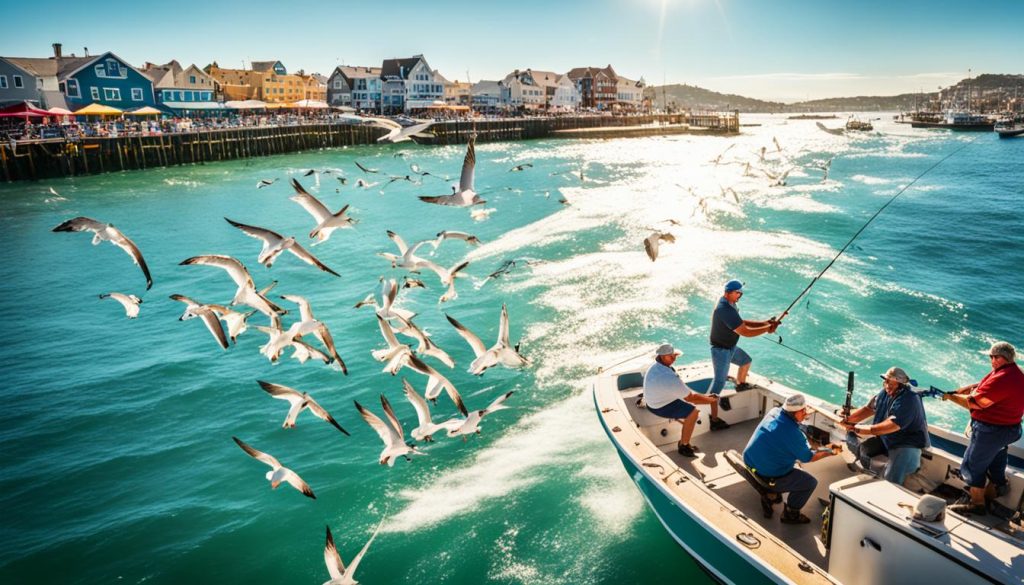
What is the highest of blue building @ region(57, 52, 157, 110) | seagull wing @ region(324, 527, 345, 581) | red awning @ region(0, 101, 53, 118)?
blue building @ region(57, 52, 157, 110)

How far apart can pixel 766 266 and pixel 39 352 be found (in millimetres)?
23186

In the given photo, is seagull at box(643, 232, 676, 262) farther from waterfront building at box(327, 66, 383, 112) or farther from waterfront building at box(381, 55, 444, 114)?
waterfront building at box(327, 66, 383, 112)

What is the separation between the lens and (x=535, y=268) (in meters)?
21.8

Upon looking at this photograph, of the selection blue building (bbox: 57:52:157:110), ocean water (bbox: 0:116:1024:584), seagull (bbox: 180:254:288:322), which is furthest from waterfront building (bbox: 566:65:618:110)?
seagull (bbox: 180:254:288:322)

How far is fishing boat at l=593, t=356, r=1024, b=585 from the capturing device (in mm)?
4535

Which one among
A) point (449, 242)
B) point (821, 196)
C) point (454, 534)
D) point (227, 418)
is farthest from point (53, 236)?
point (821, 196)

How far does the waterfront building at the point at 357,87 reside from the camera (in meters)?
104

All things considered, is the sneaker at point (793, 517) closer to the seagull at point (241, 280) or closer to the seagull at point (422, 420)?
the seagull at point (422, 420)

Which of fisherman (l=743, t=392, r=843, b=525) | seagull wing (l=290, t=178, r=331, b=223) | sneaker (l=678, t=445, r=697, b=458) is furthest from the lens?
seagull wing (l=290, t=178, r=331, b=223)

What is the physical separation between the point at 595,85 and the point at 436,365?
130247mm

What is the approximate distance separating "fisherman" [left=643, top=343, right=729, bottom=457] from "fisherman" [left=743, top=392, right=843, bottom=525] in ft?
3.64

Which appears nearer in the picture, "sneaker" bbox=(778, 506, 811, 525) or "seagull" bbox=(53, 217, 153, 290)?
"sneaker" bbox=(778, 506, 811, 525)

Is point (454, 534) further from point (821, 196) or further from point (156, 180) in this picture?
point (156, 180)

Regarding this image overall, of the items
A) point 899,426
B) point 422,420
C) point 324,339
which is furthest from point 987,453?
point 324,339
